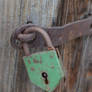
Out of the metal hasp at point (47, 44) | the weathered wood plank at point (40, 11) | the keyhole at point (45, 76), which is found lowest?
the keyhole at point (45, 76)

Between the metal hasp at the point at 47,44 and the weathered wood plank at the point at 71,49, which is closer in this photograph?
the metal hasp at the point at 47,44

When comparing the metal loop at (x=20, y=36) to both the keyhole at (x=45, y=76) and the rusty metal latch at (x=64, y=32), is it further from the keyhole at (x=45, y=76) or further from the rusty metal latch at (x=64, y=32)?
the keyhole at (x=45, y=76)

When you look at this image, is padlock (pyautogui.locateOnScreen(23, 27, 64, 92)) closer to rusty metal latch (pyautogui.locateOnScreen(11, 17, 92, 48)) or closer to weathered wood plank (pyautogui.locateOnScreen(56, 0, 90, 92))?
rusty metal latch (pyautogui.locateOnScreen(11, 17, 92, 48))

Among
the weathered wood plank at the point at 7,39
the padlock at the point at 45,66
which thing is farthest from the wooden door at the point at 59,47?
the padlock at the point at 45,66

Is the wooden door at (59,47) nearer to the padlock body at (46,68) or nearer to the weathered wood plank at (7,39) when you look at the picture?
the weathered wood plank at (7,39)

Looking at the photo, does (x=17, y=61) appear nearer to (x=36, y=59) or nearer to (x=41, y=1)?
(x=36, y=59)

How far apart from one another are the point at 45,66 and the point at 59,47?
171 mm

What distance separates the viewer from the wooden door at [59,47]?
654mm

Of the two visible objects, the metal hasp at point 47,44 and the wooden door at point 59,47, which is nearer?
the metal hasp at point 47,44

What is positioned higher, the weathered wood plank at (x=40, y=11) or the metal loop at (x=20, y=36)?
the weathered wood plank at (x=40, y=11)

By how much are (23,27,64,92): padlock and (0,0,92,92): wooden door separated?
0.13 meters

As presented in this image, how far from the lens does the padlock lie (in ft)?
1.73

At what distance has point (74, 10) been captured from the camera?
652 mm

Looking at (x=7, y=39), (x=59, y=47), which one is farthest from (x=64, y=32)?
(x=7, y=39)
